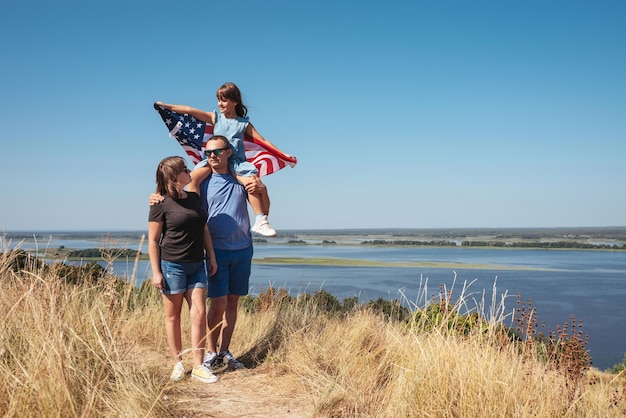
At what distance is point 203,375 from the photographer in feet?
13.8

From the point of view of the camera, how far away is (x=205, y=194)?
4.54 m

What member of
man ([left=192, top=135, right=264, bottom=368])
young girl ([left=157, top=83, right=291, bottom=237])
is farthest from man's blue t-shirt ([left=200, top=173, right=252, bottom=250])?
young girl ([left=157, top=83, right=291, bottom=237])

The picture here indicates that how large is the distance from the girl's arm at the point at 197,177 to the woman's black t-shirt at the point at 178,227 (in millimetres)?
258

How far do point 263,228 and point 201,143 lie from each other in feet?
3.62

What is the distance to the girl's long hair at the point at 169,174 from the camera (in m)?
4.12

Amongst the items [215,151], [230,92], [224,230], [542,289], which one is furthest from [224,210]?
[542,289]

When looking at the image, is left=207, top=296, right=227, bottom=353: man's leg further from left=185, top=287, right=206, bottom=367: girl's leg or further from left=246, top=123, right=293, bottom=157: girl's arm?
left=246, top=123, right=293, bottom=157: girl's arm

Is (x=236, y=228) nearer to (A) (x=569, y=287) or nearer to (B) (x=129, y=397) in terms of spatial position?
→ (B) (x=129, y=397)

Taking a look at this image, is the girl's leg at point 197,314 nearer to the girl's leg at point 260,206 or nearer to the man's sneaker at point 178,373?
the man's sneaker at point 178,373

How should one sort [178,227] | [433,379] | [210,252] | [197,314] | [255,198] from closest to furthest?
[433,379]
[178,227]
[197,314]
[210,252]
[255,198]

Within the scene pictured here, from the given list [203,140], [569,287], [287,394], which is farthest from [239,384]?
[569,287]

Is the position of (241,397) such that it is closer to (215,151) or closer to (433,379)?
(433,379)

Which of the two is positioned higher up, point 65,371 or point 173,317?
point 173,317

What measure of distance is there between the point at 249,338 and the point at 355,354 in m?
1.40
